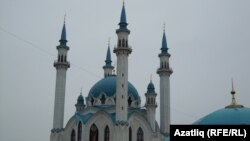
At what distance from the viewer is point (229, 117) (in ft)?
88.1

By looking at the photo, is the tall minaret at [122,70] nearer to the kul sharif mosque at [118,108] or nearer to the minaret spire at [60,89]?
the kul sharif mosque at [118,108]

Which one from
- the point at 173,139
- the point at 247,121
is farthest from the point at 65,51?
the point at 173,139

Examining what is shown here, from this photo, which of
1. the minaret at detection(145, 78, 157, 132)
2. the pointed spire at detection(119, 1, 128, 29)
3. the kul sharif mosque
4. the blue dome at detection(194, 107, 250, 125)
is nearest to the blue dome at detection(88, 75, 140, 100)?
the kul sharif mosque

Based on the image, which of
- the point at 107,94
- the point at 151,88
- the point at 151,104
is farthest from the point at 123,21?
the point at 151,104

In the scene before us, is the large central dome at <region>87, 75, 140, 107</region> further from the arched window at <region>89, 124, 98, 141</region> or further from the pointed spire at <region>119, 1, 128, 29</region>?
the pointed spire at <region>119, 1, 128, 29</region>

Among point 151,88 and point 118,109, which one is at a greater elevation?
point 151,88

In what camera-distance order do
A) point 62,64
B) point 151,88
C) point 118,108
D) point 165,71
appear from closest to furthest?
point 118,108 → point 62,64 → point 165,71 → point 151,88

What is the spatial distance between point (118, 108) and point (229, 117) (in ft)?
35.8

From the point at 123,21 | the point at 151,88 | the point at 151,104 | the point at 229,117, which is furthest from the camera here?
the point at 151,88

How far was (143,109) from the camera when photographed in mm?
40906

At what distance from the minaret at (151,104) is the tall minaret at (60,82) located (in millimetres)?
8288

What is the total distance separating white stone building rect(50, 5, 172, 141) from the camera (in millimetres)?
35600

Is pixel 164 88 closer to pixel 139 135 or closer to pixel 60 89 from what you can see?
pixel 139 135

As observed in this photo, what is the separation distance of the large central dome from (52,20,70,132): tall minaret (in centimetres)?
376
